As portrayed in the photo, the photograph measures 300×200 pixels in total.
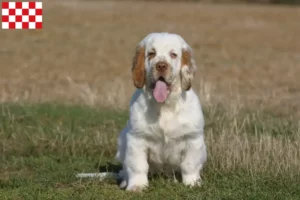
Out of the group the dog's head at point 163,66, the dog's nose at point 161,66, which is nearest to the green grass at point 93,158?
the dog's head at point 163,66

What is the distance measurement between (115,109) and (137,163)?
15.5 ft

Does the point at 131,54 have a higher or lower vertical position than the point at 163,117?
lower

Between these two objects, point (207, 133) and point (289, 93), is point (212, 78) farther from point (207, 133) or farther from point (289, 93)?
point (207, 133)

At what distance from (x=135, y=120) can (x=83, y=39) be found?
21.8 meters

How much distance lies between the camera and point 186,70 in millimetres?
6926

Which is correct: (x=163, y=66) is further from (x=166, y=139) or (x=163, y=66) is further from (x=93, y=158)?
(x=93, y=158)

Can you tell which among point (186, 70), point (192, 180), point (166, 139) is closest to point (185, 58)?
point (186, 70)

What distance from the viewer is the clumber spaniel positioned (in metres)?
6.86

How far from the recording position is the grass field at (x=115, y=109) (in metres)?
7.19

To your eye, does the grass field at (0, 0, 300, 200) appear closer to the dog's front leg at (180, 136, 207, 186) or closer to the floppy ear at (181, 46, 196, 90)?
the dog's front leg at (180, 136, 207, 186)

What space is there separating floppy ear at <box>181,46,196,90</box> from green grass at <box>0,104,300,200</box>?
1.01m

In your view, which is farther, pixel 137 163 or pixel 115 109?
pixel 115 109

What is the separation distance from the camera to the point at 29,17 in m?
12.7

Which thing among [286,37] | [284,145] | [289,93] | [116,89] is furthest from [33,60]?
[284,145]
